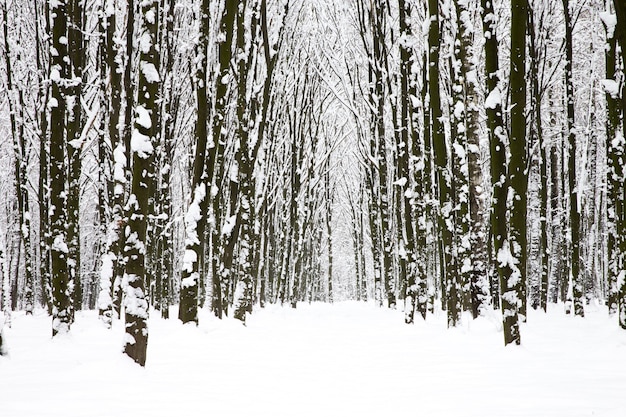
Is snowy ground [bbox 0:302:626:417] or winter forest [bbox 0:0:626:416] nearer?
snowy ground [bbox 0:302:626:417]

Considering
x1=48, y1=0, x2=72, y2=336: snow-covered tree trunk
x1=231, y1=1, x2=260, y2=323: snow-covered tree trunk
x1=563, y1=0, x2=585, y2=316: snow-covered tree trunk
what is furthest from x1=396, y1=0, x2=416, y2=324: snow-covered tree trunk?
x1=48, y1=0, x2=72, y2=336: snow-covered tree trunk

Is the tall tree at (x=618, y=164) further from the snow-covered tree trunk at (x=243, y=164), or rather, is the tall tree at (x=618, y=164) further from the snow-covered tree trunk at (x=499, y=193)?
the snow-covered tree trunk at (x=243, y=164)

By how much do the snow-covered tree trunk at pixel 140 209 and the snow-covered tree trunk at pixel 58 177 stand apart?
2094mm

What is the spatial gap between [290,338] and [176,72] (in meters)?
8.58

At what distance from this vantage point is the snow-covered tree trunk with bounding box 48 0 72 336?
7.04 m

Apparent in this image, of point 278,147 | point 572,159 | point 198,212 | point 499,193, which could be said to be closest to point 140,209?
point 198,212

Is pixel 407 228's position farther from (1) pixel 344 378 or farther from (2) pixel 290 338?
(1) pixel 344 378

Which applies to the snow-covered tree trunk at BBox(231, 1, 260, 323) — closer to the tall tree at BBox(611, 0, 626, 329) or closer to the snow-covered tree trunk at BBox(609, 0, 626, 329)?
the snow-covered tree trunk at BBox(609, 0, 626, 329)

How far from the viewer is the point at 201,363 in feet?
20.6

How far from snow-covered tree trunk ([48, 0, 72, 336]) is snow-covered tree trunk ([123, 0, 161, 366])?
209cm

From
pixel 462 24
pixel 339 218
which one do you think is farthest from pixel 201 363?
pixel 339 218

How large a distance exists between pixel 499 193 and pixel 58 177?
243 inches

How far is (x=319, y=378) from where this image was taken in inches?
214

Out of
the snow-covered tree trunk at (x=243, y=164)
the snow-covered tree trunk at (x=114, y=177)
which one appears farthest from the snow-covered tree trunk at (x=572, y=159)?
the snow-covered tree trunk at (x=114, y=177)
